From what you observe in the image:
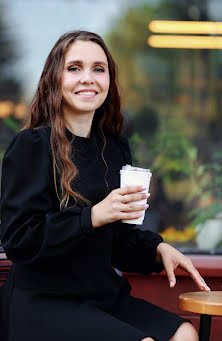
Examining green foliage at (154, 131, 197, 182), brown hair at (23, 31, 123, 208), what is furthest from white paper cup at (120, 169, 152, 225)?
green foliage at (154, 131, 197, 182)

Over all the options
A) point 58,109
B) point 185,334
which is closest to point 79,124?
point 58,109

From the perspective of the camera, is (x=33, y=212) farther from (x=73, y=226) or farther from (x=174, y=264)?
(x=174, y=264)

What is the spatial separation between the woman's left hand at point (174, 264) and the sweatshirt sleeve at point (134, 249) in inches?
1.5

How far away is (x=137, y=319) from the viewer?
2037 mm

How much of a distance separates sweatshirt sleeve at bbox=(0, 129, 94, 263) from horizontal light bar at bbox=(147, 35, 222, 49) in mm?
3521

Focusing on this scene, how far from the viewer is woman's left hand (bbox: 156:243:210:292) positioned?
81.1 inches

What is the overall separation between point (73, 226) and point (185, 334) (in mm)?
530

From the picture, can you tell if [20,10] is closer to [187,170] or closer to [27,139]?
[187,170]

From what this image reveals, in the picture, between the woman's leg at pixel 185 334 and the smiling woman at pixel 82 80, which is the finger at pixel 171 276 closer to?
the woman's leg at pixel 185 334

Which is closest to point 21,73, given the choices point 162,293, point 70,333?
point 162,293

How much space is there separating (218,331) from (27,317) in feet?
4.52

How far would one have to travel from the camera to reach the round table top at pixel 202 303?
73.8 inches

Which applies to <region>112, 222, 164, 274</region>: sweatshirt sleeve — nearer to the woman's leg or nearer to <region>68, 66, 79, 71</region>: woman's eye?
the woman's leg

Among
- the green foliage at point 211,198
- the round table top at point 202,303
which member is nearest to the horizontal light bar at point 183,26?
the green foliage at point 211,198
